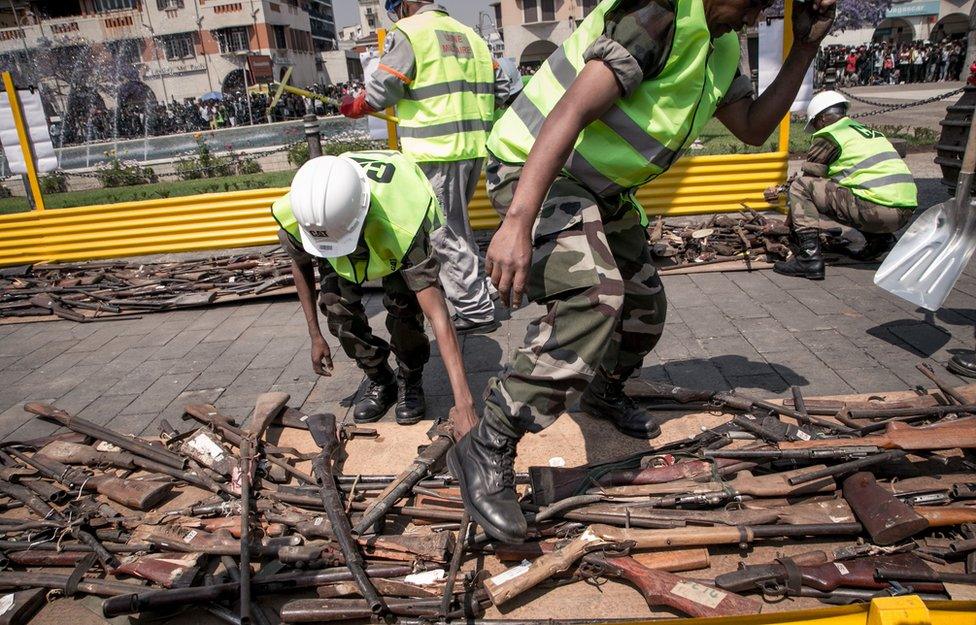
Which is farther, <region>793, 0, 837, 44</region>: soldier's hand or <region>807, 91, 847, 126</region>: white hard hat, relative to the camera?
<region>807, 91, 847, 126</region>: white hard hat

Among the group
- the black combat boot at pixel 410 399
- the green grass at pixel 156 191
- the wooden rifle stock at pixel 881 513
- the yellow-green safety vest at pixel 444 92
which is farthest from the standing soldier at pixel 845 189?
the green grass at pixel 156 191

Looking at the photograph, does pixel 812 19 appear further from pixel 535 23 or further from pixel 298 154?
pixel 535 23

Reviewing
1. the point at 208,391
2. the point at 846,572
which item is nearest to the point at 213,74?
the point at 208,391

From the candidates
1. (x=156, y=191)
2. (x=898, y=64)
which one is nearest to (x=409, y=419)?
(x=156, y=191)

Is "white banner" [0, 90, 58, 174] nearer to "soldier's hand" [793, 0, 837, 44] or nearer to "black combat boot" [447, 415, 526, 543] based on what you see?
"black combat boot" [447, 415, 526, 543]

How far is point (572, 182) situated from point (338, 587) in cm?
179

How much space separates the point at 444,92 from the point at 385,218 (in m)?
1.75

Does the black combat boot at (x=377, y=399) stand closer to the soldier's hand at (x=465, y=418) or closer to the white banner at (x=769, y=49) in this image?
the soldier's hand at (x=465, y=418)

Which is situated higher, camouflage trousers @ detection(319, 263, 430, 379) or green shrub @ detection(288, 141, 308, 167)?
green shrub @ detection(288, 141, 308, 167)

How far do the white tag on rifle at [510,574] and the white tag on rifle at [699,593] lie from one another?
1.75ft

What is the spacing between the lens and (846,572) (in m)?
2.21

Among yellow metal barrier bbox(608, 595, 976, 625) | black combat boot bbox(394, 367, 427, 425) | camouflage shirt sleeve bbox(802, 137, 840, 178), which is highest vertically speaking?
camouflage shirt sleeve bbox(802, 137, 840, 178)

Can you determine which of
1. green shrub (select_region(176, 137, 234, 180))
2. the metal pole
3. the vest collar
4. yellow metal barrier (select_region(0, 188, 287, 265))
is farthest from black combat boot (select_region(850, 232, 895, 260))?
green shrub (select_region(176, 137, 234, 180))

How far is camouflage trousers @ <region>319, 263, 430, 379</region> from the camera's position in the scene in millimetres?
3582
